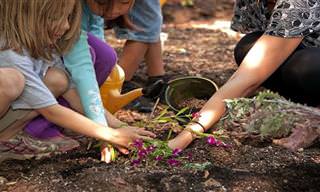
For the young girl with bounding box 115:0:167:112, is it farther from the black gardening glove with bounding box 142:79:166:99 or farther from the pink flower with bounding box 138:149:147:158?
the pink flower with bounding box 138:149:147:158

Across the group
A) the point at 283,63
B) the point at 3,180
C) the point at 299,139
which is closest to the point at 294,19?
the point at 283,63

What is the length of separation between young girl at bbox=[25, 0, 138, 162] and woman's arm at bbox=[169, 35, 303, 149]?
33 centimetres

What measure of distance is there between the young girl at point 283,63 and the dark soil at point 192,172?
98 mm

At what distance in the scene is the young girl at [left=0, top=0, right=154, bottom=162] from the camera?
87.5 inches

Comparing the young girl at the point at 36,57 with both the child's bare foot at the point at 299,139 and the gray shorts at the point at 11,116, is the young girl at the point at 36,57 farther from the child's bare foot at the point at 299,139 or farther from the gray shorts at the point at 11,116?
the child's bare foot at the point at 299,139

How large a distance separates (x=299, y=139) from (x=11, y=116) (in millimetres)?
1103

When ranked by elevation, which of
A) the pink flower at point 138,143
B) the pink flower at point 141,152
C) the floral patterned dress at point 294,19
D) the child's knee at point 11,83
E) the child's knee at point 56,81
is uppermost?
the floral patterned dress at point 294,19

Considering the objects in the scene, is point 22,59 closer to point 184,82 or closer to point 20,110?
point 20,110

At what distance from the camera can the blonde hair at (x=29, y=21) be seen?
226 centimetres

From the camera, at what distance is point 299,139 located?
250 cm

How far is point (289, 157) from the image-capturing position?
238 centimetres

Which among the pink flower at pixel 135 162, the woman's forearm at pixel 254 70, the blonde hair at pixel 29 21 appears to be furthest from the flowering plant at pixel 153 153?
the blonde hair at pixel 29 21

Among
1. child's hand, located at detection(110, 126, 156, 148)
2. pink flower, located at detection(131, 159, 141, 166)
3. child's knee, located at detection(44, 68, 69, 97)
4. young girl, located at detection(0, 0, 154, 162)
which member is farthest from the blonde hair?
pink flower, located at detection(131, 159, 141, 166)

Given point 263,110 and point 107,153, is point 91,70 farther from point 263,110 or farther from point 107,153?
point 263,110
